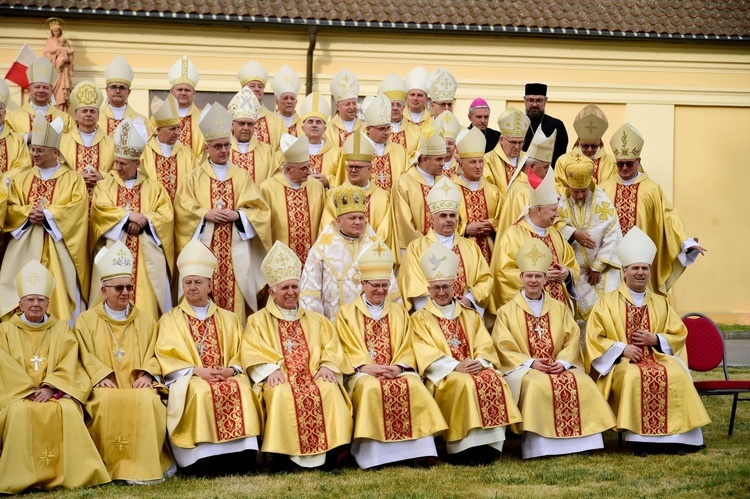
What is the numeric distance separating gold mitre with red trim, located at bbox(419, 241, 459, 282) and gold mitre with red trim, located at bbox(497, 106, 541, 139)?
2.47 metres

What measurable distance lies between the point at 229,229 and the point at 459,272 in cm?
202

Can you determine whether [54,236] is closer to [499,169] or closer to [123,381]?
[123,381]

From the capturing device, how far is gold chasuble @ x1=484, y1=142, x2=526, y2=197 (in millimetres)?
13047

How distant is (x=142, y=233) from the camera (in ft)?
38.6

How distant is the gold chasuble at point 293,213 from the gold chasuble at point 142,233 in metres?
0.95

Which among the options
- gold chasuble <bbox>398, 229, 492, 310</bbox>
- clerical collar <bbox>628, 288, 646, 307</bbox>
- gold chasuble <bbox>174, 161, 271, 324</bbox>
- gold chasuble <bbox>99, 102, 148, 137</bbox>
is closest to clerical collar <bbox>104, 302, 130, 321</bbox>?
gold chasuble <bbox>174, 161, 271, 324</bbox>

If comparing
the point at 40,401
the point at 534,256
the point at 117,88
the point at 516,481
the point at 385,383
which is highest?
the point at 117,88

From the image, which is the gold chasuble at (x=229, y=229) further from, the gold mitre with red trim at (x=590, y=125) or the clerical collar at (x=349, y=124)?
the gold mitre with red trim at (x=590, y=125)

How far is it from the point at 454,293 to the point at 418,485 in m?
2.46

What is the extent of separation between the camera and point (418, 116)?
1434 centimetres

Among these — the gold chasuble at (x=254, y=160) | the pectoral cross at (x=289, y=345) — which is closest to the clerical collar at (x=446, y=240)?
the pectoral cross at (x=289, y=345)

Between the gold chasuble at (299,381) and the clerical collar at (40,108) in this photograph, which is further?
the clerical collar at (40,108)

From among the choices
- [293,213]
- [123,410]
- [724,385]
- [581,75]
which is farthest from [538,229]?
[581,75]

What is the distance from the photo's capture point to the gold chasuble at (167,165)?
12.7 m
